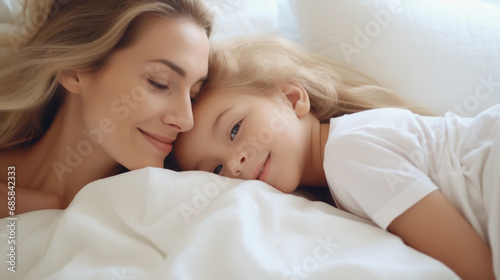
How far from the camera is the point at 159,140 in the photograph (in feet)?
3.63

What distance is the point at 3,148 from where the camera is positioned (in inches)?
51.2

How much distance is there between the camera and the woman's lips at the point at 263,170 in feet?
3.55

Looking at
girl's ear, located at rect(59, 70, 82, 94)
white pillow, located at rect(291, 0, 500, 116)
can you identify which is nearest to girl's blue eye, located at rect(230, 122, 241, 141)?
girl's ear, located at rect(59, 70, 82, 94)

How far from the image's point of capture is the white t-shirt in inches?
34.1

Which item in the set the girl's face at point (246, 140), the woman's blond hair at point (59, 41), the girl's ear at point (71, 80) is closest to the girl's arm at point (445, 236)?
the girl's face at point (246, 140)

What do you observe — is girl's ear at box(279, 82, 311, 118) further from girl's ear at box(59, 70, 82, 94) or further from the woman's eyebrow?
girl's ear at box(59, 70, 82, 94)

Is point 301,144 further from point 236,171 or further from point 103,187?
point 103,187

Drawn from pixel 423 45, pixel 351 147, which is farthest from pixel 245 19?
pixel 351 147

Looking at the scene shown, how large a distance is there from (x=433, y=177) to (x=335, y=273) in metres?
0.38

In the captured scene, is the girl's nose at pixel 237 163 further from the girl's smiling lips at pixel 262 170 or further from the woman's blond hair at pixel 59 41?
the woman's blond hair at pixel 59 41

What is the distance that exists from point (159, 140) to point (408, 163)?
→ 610 mm

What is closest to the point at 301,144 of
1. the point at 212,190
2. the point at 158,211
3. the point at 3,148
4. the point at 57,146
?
the point at 212,190

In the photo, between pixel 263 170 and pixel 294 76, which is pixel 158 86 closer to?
pixel 263 170

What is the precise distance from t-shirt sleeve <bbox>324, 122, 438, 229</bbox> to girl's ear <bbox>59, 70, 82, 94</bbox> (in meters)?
0.68
